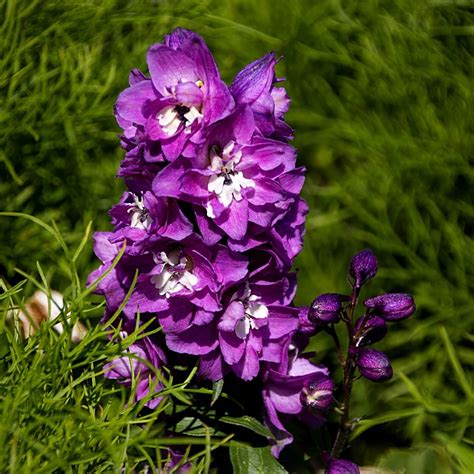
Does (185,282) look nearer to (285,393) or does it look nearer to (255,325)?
(255,325)

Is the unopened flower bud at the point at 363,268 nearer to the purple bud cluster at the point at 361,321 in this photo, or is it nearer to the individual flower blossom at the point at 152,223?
the purple bud cluster at the point at 361,321

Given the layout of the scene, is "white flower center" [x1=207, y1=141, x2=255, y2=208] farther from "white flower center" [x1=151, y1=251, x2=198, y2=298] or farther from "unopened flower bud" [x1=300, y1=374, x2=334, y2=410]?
"unopened flower bud" [x1=300, y1=374, x2=334, y2=410]

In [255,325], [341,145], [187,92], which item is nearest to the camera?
[187,92]

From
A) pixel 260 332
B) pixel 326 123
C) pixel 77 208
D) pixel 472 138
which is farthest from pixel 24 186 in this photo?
pixel 472 138

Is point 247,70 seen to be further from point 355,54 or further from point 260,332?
point 355,54

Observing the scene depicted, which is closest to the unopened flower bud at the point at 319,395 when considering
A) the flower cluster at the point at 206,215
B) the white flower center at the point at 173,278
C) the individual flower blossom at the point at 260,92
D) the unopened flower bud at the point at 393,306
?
the flower cluster at the point at 206,215

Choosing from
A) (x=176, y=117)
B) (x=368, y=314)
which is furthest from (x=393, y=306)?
(x=176, y=117)
